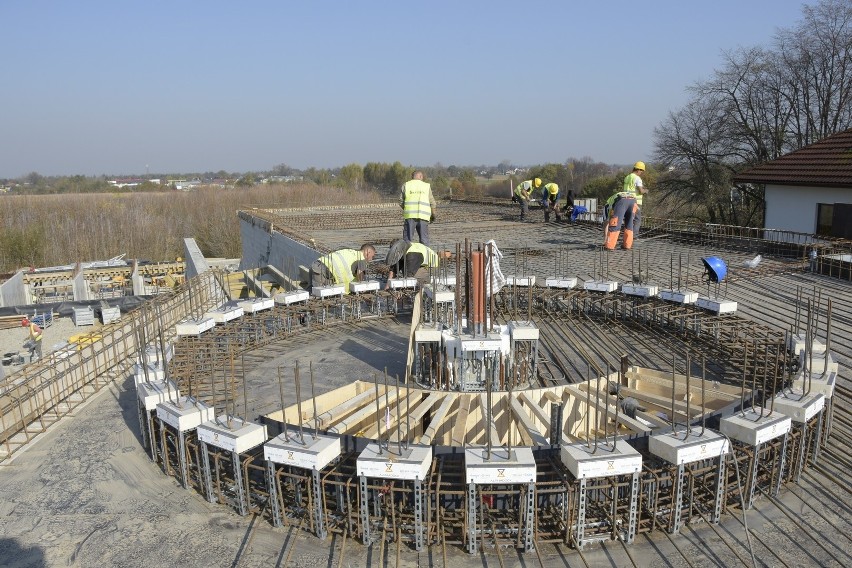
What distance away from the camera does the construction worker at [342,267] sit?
1254 cm

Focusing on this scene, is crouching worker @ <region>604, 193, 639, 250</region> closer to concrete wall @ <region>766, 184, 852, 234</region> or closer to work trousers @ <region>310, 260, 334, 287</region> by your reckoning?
concrete wall @ <region>766, 184, 852, 234</region>

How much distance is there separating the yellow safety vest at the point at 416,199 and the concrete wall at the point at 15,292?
70.6 ft

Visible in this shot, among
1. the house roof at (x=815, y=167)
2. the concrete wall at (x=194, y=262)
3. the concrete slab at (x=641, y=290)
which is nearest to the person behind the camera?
the concrete slab at (x=641, y=290)

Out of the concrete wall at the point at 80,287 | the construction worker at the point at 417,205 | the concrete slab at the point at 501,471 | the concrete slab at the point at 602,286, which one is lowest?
the concrete wall at the point at 80,287

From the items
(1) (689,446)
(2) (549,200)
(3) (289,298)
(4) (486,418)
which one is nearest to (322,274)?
(3) (289,298)

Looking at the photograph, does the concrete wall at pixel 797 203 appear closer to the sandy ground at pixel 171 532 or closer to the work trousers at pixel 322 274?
the work trousers at pixel 322 274

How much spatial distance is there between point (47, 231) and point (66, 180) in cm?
7365

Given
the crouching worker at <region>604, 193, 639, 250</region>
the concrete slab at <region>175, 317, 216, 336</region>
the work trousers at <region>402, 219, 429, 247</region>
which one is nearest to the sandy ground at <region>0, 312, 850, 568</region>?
the concrete slab at <region>175, 317, 216, 336</region>

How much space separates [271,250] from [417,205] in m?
9.93

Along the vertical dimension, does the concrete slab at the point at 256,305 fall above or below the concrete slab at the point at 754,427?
above

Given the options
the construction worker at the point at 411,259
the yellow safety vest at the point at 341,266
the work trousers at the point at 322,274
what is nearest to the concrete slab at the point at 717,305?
the construction worker at the point at 411,259

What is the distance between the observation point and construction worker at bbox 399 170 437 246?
13219 millimetres

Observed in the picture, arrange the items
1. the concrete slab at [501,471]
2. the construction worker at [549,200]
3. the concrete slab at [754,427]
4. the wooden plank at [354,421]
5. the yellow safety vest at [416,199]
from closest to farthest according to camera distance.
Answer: the concrete slab at [501,471], the concrete slab at [754,427], the wooden plank at [354,421], the yellow safety vest at [416,199], the construction worker at [549,200]

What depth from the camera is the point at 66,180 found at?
109000 millimetres
